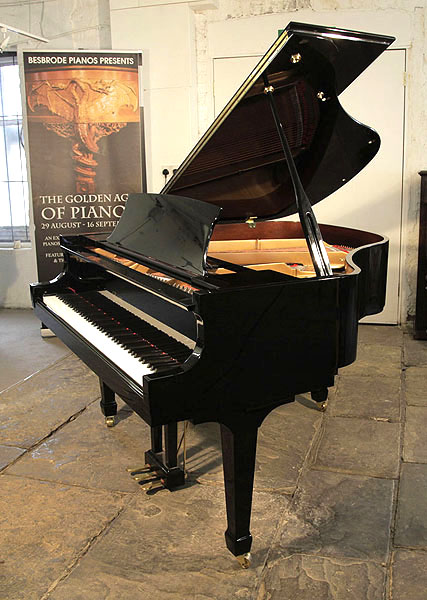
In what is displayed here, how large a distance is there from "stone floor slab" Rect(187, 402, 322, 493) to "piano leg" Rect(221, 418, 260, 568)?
1.75 feet

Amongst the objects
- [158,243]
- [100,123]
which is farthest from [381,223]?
[158,243]

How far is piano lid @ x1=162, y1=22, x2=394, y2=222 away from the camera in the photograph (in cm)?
205

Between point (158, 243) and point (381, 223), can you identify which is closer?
point (158, 243)

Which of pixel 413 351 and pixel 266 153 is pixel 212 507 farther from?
pixel 413 351

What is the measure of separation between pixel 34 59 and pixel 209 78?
1384 millimetres

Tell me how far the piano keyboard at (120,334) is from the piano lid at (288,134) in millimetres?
631

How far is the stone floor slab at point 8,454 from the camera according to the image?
2.79 metres

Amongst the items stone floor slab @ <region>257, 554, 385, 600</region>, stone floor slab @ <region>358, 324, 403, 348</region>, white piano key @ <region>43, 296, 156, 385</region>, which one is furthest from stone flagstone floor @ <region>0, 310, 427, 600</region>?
stone floor slab @ <region>358, 324, 403, 348</region>

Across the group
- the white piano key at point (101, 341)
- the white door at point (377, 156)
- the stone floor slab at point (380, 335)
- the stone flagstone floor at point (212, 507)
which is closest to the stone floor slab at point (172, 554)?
the stone flagstone floor at point (212, 507)

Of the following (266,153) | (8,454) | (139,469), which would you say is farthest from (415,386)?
(8,454)

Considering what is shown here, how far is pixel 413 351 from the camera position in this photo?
4348mm

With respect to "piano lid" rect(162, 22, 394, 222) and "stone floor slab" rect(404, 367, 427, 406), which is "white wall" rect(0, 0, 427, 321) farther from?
"piano lid" rect(162, 22, 394, 222)

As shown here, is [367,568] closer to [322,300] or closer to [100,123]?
[322,300]

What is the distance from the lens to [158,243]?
235 cm
